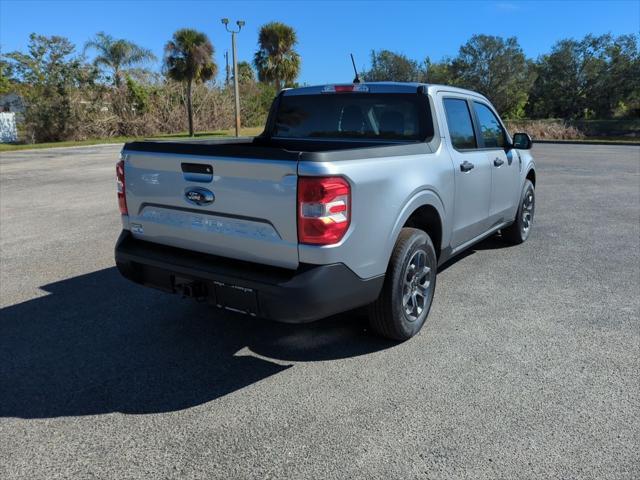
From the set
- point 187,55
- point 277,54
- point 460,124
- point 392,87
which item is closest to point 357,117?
point 392,87

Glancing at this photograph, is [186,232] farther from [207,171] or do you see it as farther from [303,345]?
[303,345]

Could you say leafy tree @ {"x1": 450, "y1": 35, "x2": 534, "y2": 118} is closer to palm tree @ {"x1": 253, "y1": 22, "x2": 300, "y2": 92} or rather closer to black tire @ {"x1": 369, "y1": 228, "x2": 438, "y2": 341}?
palm tree @ {"x1": 253, "y1": 22, "x2": 300, "y2": 92}


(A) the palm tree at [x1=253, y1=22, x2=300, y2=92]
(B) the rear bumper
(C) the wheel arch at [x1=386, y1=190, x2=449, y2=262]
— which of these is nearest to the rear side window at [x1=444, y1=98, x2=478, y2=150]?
(C) the wheel arch at [x1=386, y1=190, x2=449, y2=262]

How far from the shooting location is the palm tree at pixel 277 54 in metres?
36.9

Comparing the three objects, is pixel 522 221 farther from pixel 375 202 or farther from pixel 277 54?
pixel 277 54

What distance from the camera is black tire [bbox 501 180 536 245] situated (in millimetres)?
6230

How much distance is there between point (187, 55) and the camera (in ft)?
107

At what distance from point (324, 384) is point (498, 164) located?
3.12 meters

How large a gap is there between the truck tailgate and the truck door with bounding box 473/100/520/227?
278 cm

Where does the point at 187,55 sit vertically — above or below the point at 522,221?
above

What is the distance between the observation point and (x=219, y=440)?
2.62 m

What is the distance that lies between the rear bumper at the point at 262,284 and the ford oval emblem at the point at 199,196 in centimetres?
36

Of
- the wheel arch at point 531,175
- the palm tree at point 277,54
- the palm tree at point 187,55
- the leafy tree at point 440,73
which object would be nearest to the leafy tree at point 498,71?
the leafy tree at point 440,73

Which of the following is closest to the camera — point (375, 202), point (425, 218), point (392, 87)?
point (375, 202)
